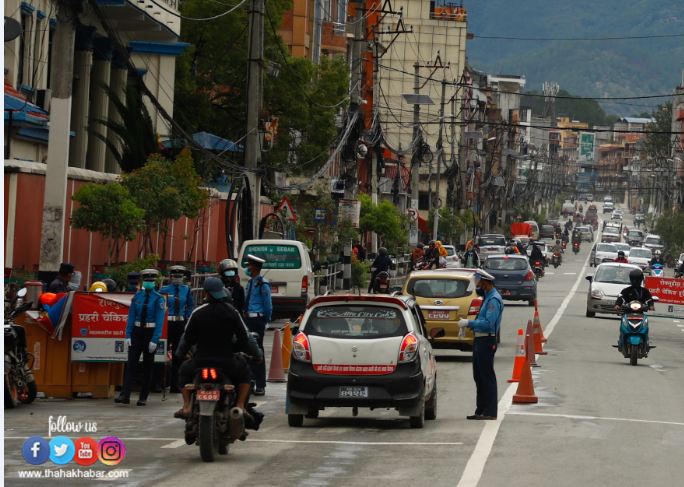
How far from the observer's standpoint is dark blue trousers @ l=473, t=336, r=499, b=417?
17.8 meters

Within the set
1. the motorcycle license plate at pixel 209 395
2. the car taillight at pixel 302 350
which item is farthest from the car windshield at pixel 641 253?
the motorcycle license plate at pixel 209 395

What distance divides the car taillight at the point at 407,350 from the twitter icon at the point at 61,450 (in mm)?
3723

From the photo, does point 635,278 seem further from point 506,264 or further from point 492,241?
point 492,241

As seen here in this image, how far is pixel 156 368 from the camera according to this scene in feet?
67.1

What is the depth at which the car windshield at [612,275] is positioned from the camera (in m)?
45.0

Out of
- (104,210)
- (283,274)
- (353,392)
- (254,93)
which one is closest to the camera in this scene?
(353,392)

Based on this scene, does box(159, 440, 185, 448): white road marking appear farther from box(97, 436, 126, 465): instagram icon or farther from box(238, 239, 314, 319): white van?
box(238, 239, 314, 319): white van

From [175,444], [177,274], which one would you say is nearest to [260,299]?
[177,274]

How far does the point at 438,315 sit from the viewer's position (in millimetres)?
27859

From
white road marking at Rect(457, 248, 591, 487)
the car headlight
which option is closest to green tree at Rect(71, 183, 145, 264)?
white road marking at Rect(457, 248, 591, 487)

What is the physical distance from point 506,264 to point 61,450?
119 feet

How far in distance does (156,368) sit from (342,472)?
7.81 metres

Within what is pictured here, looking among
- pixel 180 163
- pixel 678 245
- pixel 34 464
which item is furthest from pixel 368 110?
pixel 34 464

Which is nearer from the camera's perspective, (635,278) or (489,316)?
(489,316)
